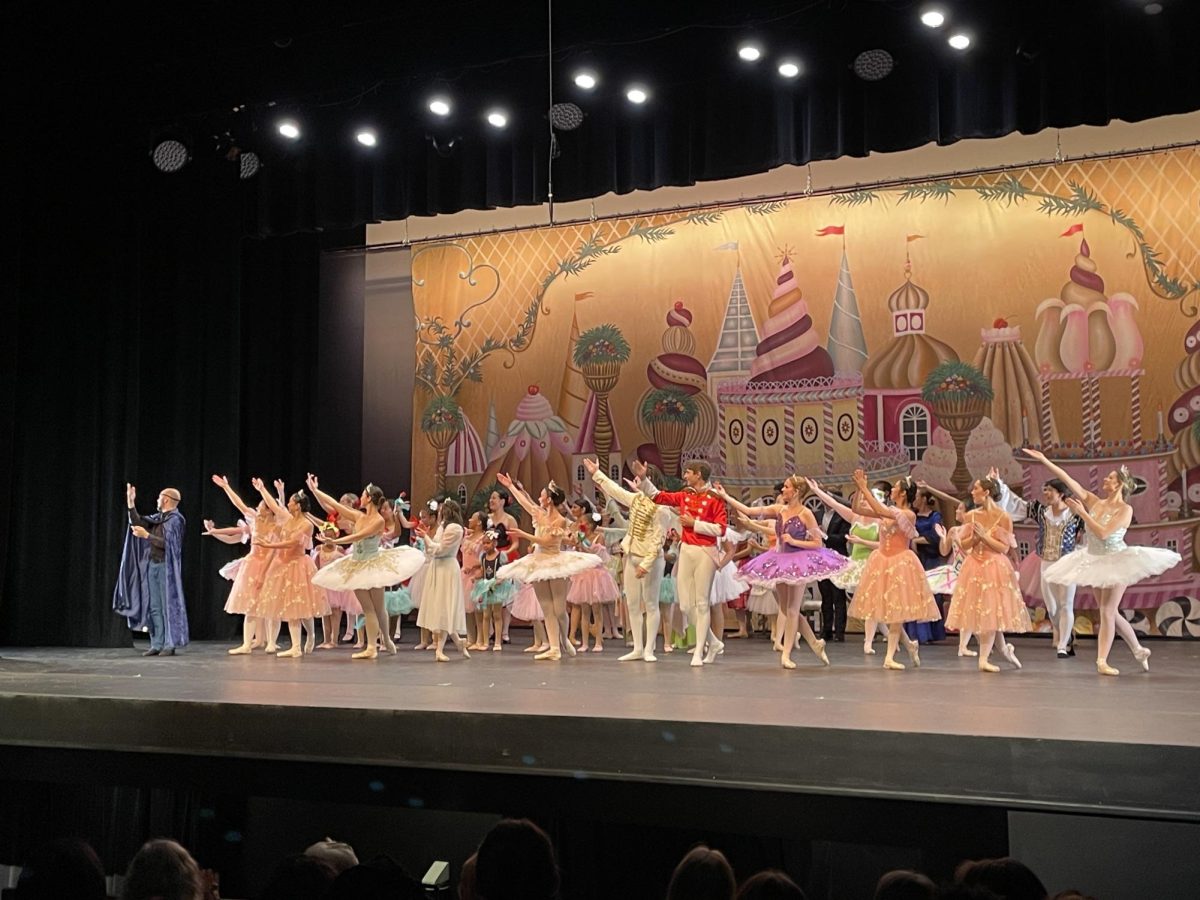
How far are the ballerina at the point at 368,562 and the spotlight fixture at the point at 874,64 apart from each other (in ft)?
15.3

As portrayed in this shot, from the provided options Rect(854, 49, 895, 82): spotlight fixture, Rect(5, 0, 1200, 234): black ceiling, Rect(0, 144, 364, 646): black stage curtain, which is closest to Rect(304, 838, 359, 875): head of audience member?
Rect(5, 0, 1200, 234): black ceiling

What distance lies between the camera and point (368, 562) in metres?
9.27

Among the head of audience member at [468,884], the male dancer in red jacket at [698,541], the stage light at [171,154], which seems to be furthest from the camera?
the stage light at [171,154]

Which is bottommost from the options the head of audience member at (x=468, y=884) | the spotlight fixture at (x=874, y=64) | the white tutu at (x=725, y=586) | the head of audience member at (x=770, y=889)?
A: the head of audience member at (x=468, y=884)

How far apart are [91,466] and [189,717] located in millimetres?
6249

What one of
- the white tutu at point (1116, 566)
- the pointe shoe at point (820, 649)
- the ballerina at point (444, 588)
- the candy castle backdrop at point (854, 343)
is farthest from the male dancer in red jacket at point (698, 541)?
the candy castle backdrop at point (854, 343)

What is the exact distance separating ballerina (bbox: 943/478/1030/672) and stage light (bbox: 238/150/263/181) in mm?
7006

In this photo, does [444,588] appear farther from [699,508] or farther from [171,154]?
[171,154]

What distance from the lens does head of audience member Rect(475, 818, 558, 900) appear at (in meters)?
3.33

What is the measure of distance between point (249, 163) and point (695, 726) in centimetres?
793

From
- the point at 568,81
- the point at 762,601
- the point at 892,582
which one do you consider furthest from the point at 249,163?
the point at 892,582

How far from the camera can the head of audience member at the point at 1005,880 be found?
3.24 m

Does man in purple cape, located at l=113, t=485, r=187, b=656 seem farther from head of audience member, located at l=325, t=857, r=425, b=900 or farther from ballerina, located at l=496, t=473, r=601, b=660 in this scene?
head of audience member, located at l=325, t=857, r=425, b=900

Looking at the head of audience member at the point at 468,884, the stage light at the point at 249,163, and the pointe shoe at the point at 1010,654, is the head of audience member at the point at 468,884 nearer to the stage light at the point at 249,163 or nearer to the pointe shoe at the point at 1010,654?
the pointe shoe at the point at 1010,654
